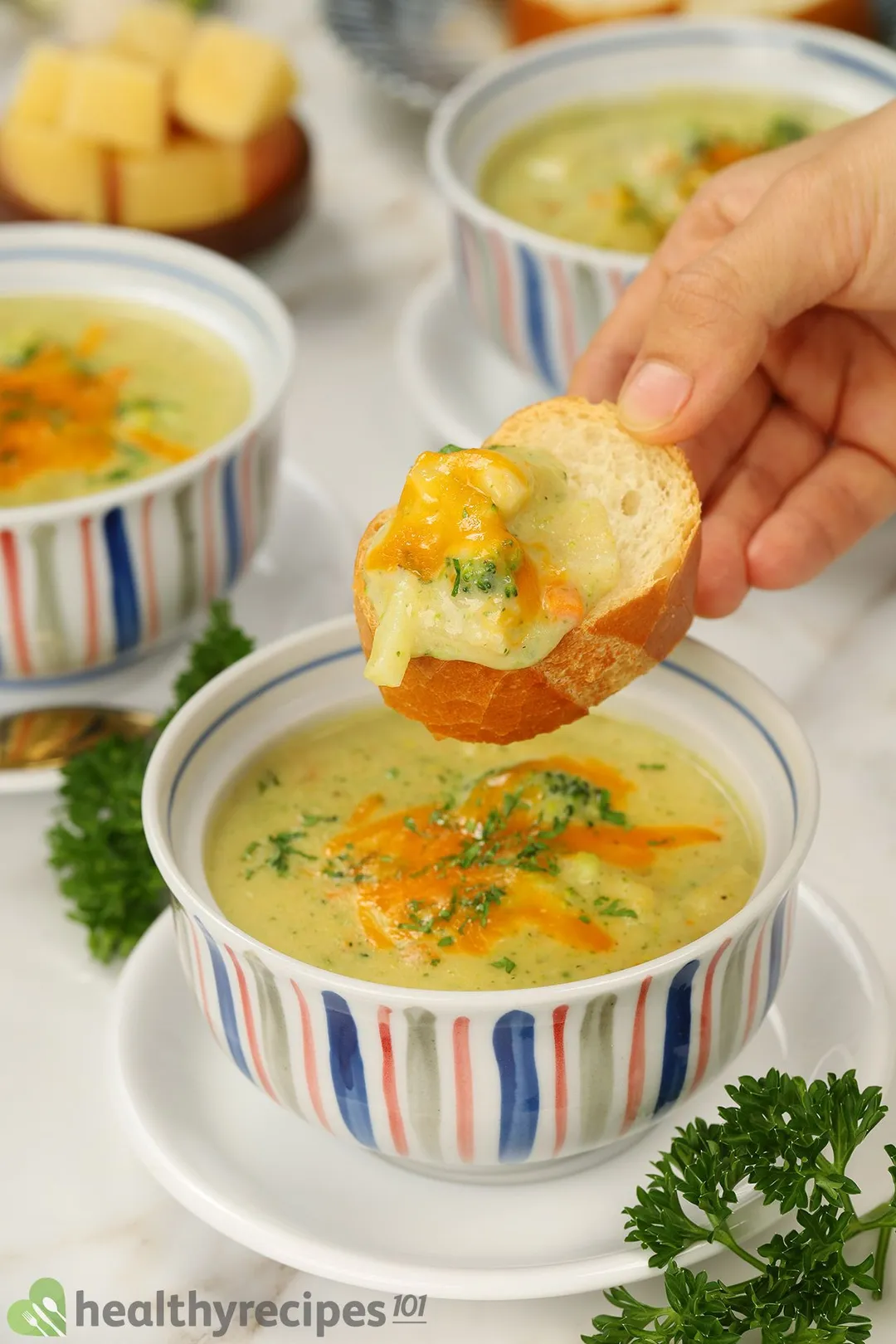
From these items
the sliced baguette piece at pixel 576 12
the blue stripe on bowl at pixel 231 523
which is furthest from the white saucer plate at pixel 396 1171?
the sliced baguette piece at pixel 576 12

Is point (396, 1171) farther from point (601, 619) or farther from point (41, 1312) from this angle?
point (601, 619)

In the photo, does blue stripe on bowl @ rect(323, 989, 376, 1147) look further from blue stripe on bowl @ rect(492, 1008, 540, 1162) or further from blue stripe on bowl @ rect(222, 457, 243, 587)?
blue stripe on bowl @ rect(222, 457, 243, 587)

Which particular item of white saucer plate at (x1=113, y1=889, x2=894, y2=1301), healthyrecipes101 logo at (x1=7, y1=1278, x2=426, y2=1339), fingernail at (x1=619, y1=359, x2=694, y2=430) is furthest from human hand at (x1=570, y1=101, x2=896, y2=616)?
healthyrecipes101 logo at (x1=7, y1=1278, x2=426, y2=1339)

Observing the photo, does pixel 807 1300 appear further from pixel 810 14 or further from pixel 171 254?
pixel 810 14

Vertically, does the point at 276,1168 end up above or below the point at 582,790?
below

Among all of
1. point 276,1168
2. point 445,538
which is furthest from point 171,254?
point 276,1168

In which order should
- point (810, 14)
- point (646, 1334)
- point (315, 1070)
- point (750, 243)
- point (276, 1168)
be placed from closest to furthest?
1. point (646, 1334)
2. point (315, 1070)
3. point (276, 1168)
4. point (750, 243)
5. point (810, 14)

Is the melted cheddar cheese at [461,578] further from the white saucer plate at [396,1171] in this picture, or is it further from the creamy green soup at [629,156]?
the creamy green soup at [629,156]
